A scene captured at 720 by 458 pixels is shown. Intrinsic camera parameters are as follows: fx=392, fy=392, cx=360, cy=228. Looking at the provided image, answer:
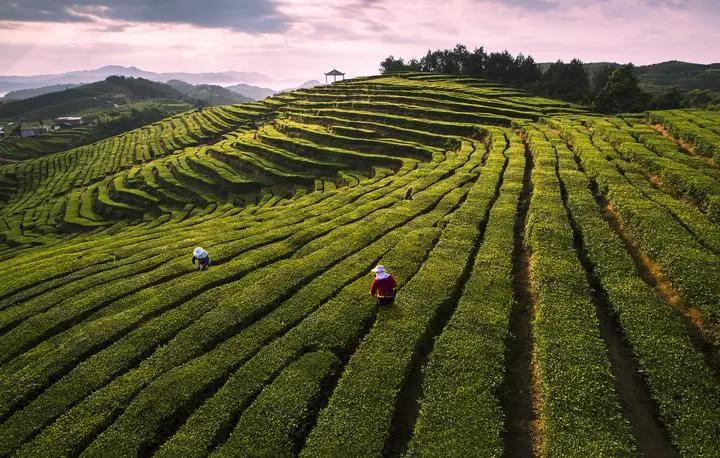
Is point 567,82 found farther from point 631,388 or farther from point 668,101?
point 631,388

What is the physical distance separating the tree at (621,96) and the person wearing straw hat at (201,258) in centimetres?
5541

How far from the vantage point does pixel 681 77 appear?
171 m

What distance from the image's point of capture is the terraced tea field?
414 inches

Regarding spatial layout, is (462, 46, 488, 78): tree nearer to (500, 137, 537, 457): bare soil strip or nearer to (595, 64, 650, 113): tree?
(595, 64, 650, 113): tree

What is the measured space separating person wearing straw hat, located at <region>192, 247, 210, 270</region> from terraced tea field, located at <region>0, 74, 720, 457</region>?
68 cm

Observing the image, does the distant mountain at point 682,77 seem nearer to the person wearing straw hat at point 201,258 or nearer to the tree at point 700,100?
the tree at point 700,100

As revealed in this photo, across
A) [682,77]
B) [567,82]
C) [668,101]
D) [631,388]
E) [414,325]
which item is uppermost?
[682,77]

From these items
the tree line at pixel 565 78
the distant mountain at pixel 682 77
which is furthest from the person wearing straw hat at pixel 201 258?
the distant mountain at pixel 682 77

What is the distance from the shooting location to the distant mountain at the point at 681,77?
477ft

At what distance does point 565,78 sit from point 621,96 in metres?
28.4

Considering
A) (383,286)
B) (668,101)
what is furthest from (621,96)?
(383,286)

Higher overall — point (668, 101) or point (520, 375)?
point (668, 101)

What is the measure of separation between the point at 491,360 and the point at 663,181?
1925cm

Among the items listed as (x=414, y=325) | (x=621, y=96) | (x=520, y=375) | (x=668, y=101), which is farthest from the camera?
(x=621, y=96)
